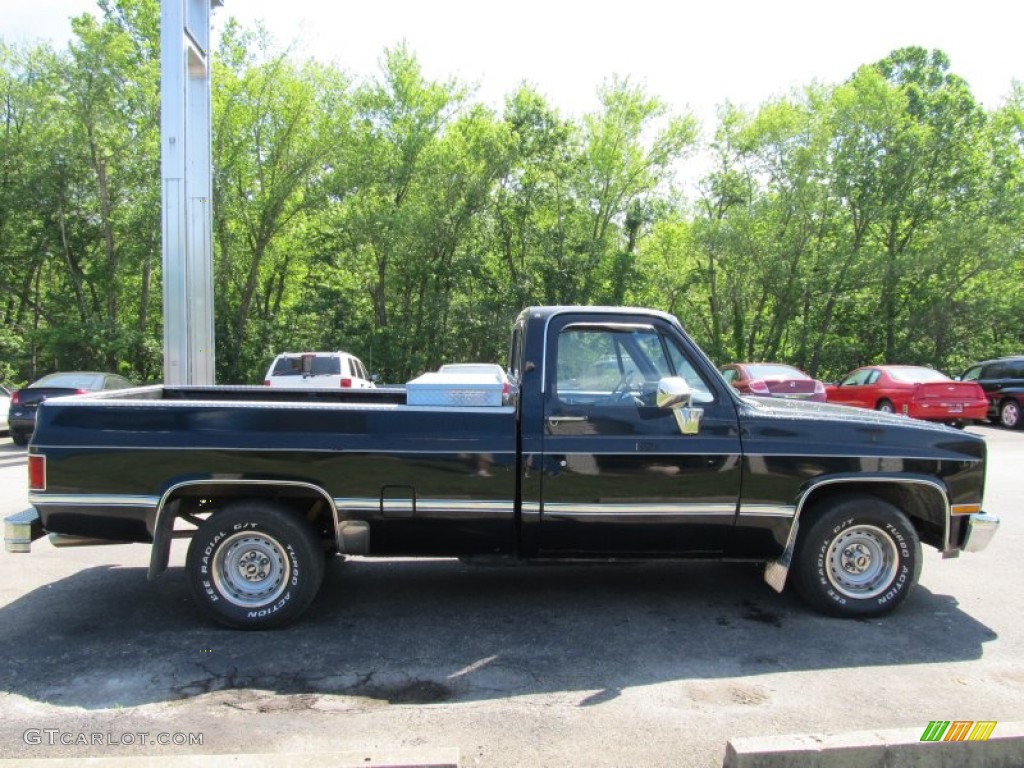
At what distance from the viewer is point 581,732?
3318 mm

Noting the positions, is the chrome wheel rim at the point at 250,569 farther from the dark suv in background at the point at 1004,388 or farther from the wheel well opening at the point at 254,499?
the dark suv in background at the point at 1004,388

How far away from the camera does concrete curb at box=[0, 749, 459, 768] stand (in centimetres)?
278

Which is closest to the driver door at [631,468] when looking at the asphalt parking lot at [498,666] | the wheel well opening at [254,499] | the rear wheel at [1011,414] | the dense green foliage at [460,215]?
the asphalt parking lot at [498,666]

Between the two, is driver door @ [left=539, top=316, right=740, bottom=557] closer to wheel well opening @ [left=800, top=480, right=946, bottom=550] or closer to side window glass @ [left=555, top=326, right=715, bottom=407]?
side window glass @ [left=555, top=326, right=715, bottom=407]

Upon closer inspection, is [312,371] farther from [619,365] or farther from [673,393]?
[673,393]

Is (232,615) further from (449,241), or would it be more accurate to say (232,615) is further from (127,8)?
(127,8)

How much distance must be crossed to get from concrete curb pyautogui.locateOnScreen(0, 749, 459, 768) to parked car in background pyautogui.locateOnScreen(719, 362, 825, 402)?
13844mm

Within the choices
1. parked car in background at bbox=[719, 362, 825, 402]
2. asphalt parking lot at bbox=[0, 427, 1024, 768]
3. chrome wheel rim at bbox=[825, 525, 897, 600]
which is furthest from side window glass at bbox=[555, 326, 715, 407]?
parked car in background at bbox=[719, 362, 825, 402]

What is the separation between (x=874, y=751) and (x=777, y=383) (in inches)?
547

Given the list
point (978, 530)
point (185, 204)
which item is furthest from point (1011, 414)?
point (185, 204)

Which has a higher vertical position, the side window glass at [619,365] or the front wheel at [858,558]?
the side window glass at [619,365]

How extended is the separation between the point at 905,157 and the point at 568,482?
2721cm

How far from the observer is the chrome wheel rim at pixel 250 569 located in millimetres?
4434

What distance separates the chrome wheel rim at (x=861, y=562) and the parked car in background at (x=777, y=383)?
11.1m
